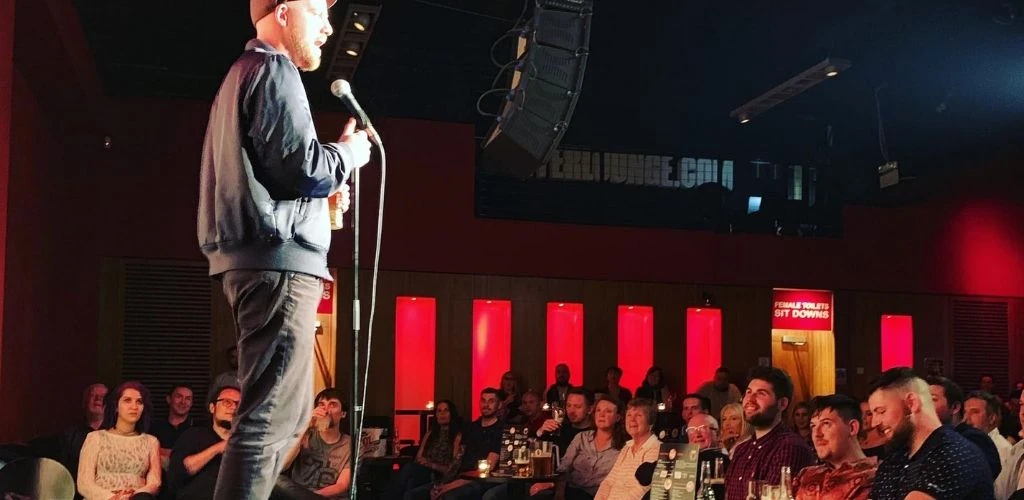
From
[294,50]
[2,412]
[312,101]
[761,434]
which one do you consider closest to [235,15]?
[312,101]

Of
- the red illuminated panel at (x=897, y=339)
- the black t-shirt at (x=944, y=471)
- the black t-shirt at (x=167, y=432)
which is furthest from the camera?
the red illuminated panel at (x=897, y=339)

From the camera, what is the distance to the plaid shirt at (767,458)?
4180 millimetres

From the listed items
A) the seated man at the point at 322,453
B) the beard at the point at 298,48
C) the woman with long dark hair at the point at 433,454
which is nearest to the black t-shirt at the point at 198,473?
the seated man at the point at 322,453

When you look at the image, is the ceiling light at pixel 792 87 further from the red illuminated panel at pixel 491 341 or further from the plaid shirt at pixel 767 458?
the plaid shirt at pixel 767 458

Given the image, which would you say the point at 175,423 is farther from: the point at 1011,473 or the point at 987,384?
the point at 987,384

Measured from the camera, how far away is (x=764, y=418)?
4.32 metres

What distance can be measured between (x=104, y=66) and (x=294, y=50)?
299 inches

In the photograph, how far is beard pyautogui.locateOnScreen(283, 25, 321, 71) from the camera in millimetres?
1933

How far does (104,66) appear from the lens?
28.9 ft

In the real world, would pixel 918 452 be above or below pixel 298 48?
below

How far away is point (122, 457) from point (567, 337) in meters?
6.97

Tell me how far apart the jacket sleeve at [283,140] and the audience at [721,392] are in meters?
9.79

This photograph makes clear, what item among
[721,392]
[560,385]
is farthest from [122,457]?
[721,392]

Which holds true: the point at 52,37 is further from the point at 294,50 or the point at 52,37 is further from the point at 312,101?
the point at 294,50
